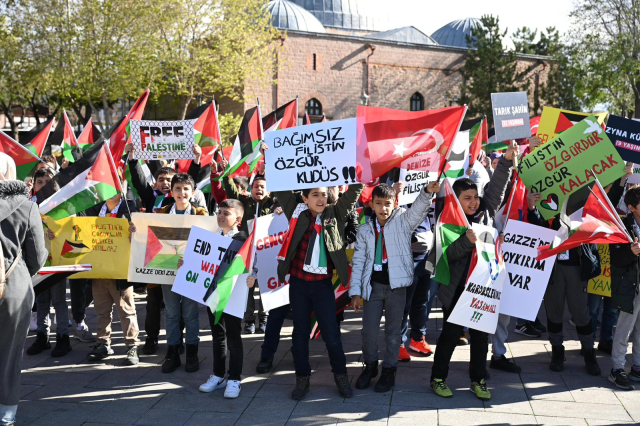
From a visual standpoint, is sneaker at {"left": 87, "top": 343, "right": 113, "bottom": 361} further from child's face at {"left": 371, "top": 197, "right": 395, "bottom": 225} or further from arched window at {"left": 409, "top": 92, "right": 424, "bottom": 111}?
arched window at {"left": 409, "top": 92, "right": 424, "bottom": 111}

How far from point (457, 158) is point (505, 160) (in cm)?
145

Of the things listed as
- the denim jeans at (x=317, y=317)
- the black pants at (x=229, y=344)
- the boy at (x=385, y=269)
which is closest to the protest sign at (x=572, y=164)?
the boy at (x=385, y=269)

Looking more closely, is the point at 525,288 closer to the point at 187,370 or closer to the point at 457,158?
the point at 457,158

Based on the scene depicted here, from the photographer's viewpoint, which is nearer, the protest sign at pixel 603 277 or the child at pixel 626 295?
the child at pixel 626 295

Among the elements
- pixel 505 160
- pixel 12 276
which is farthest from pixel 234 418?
pixel 505 160

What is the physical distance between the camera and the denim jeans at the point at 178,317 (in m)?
5.92

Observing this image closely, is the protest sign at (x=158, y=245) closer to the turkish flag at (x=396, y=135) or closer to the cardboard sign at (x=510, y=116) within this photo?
the turkish flag at (x=396, y=135)

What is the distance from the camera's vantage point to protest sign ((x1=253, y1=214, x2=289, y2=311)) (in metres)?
5.79

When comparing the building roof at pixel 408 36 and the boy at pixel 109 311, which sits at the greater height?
the building roof at pixel 408 36

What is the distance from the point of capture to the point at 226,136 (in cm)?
2841

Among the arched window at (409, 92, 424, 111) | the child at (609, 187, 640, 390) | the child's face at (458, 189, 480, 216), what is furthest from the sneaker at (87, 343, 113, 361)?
the arched window at (409, 92, 424, 111)

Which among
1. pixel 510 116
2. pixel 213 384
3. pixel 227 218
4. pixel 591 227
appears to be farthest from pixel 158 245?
pixel 591 227

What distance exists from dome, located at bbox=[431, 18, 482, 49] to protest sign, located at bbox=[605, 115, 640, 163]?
51.6 meters

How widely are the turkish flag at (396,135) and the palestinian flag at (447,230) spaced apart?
0.36 m
